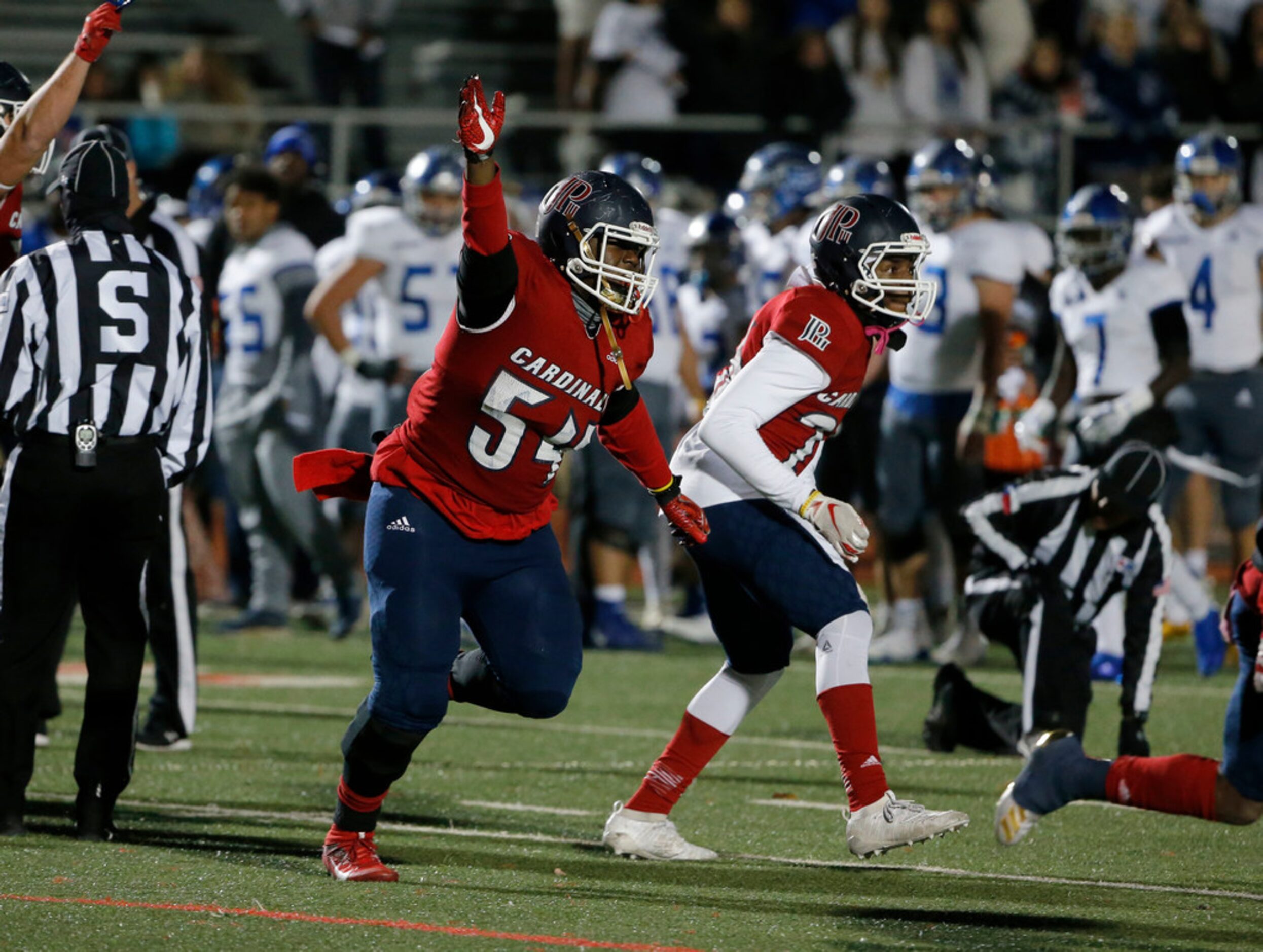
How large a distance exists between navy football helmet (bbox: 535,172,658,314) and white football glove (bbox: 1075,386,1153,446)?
444 centimetres

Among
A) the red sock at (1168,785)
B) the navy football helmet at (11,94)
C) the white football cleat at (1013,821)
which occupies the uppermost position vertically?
the navy football helmet at (11,94)

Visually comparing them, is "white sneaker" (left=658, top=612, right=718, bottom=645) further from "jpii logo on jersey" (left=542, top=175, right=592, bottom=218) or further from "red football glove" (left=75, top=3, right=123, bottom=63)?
"red football glove" (left=75, top=3, right=123, bottom=63)

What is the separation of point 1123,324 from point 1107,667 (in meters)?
1.49

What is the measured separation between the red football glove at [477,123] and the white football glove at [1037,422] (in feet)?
17.6

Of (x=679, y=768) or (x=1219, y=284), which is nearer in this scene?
(x=679, y=768)

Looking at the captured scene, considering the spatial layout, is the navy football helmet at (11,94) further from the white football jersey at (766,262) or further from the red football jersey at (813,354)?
the white football jersey at (766,262)

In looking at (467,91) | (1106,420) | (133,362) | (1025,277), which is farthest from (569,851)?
(1025,277)

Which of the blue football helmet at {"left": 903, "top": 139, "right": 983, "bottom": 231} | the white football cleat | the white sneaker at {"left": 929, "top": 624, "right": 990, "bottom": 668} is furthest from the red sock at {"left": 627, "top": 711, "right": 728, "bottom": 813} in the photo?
the blue football helmet at {"left": 903, "top": 139, "right": 983, "bottom": 231}

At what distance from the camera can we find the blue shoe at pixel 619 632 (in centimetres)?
990

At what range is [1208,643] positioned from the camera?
870cm

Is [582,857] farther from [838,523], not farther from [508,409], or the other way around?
[508,409]

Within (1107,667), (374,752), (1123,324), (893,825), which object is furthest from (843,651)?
(1123,324)

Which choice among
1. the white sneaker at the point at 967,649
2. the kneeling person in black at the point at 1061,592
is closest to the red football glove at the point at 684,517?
the kneeling person in black at the point at 1061,592

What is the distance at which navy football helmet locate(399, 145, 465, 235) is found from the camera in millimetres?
9625
